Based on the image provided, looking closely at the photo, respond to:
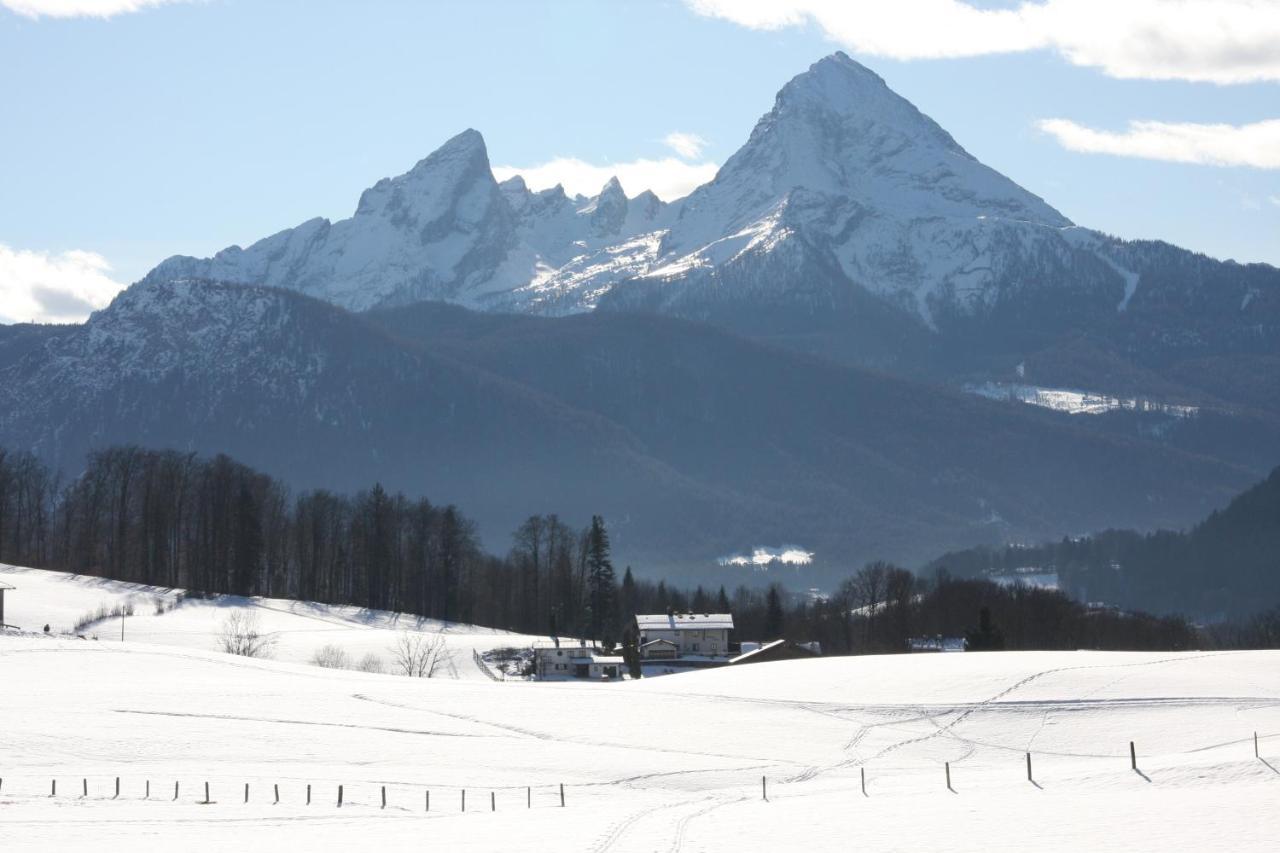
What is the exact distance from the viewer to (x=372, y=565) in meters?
168

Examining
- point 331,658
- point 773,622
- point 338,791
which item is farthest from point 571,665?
point 338,791

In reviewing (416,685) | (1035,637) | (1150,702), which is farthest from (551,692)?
(1035,637)

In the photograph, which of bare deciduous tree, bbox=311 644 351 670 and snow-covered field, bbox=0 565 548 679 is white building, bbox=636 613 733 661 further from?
→ bare deciduous tree, bbox=311 644 351 670

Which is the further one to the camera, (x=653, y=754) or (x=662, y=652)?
(x=662, y=652)

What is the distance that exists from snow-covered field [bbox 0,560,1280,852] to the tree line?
58994mm

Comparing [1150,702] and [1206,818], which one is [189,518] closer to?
[1150,702]

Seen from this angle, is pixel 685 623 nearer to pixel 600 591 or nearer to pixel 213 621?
pixel 600 591

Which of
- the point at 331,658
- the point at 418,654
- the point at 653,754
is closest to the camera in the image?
the point at 653,754

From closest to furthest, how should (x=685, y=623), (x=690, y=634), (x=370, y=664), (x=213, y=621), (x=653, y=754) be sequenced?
(x=653, y=754) < (x=370, y=664) < (x=213, y=621) < (x=690, y=634) < (x=685, y=623)

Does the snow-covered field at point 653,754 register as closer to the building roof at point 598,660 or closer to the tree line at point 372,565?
the building roof at point 598,660

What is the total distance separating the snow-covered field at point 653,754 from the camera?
4969cm

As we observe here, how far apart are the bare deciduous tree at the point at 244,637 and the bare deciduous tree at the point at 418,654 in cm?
914

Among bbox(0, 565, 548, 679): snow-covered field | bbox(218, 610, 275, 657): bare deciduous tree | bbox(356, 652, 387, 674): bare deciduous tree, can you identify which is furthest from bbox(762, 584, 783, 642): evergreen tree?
bbox(218, 610, 275, 657): bare deciduous tree

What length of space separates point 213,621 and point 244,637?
9.61 m
